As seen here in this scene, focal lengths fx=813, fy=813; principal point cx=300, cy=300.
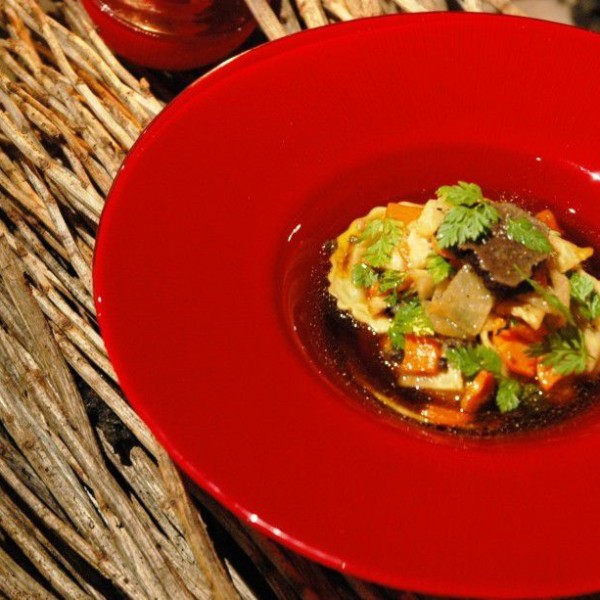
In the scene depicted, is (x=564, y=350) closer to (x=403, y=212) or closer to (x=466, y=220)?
(x=466, y=220)

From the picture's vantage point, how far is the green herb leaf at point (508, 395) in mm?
1776

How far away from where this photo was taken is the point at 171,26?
234 centimetres

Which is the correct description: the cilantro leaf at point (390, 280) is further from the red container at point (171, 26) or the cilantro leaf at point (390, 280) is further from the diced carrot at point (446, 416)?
the red container at point (171, 26)

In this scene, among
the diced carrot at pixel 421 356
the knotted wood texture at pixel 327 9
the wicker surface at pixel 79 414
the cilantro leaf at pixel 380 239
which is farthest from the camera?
the knotted wood texture at pixel 327 9

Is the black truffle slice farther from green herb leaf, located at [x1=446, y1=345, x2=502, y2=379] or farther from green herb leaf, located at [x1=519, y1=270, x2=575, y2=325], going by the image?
green herb leaf, located at [x1=446, y1=345, x2=502, y2=379]

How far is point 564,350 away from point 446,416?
0.30 m

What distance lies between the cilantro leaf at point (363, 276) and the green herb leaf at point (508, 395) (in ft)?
1.33

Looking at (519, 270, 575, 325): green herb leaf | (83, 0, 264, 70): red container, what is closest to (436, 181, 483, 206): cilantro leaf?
(519, 270, 575, 325): green herb leaf

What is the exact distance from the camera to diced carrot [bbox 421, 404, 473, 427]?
1787mm

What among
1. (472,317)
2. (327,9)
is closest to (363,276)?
(472,317)

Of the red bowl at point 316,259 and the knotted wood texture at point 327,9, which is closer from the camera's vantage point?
the red bowl at point 316,259

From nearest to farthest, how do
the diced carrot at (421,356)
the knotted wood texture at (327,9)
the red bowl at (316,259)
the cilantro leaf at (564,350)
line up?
1. the red bowl at (316,259)
2. the cilantro leaf at (564,350)
3. the diced carrot at (421,356)
4. the knotted wood texture at (327,9)

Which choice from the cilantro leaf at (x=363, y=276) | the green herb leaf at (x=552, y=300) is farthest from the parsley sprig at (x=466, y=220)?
the cilantro leaf at (x=363, y=276)

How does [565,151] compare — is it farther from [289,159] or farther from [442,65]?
[289,159]
